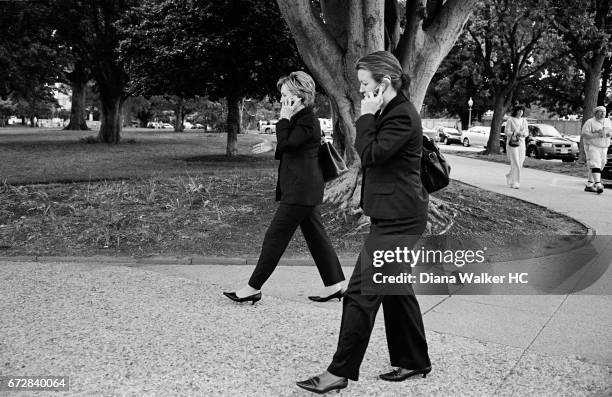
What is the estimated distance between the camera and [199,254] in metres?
7.08

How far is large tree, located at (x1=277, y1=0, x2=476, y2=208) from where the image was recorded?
8453 mm

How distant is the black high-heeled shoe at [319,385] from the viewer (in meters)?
3.31

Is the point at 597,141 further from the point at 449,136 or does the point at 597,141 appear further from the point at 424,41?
the point at 449,136

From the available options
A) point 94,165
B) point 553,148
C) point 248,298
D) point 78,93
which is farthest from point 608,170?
point 78,93

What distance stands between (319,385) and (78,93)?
4509 centimetres

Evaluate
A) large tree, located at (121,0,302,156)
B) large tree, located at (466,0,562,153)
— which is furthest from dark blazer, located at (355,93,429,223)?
large tree, located at (466,0,562,153)

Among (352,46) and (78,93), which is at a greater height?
(78,93)

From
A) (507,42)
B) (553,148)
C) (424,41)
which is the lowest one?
(553,148)

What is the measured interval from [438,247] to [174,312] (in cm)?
230

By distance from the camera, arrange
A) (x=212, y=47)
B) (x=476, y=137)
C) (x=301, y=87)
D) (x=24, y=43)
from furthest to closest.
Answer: (x=476, y=137)
(x=24, y=43)
(x=212, y=47)
(x=301, y=87)

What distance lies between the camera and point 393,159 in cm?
335

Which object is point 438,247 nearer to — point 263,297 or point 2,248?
point 263,297

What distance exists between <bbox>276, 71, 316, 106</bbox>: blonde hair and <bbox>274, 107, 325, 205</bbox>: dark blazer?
0.29 ft

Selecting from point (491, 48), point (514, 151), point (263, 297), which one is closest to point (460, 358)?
point (263, 297)
